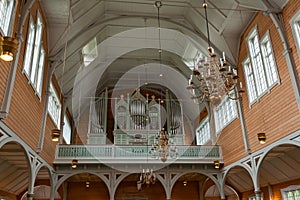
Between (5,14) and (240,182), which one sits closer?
(5,14)

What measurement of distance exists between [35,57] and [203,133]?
12752 millimetres

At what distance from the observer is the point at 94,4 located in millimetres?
13031

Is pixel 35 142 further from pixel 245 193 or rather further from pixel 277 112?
pixel 245 193

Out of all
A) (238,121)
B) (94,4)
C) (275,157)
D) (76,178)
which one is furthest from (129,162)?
(94,4)

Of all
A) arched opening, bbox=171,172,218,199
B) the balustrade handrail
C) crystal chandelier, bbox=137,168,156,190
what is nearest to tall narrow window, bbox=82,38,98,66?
the balustrade handrail

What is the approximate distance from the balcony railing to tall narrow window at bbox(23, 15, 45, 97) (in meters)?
4.54

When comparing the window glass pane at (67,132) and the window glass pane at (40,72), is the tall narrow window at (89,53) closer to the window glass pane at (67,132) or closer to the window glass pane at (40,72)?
the window glass pane at (40,72)

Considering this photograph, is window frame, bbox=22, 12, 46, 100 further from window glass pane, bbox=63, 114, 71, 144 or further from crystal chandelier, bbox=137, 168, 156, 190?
window glass pane, bbox=63, 114, 71, 144

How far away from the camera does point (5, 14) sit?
8.09 m

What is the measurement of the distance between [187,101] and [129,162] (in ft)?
24.7

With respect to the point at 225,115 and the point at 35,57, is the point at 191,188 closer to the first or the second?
the point at 225,115

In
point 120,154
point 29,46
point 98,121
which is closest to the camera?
point 29,46

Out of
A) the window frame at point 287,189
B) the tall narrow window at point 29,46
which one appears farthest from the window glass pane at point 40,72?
the window frame at point 287,189

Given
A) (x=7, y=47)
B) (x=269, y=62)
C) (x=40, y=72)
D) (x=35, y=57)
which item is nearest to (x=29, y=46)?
(x=35, y=57)
